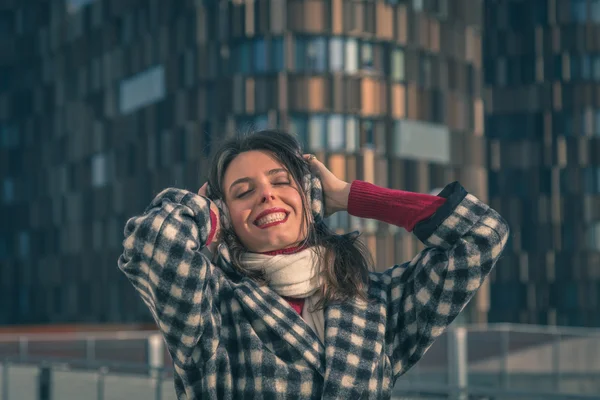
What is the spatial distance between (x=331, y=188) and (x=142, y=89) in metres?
38.4

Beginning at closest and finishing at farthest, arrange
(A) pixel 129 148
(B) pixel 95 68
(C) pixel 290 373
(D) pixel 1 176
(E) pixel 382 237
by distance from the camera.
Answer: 1. (C) pixel 290 373
2. (E) pixel 382 237
3. (A) pixel 129 148
4. (B) pixel 95 68
5. (D) pixel 1 176

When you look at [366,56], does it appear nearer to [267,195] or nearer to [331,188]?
[331,188]

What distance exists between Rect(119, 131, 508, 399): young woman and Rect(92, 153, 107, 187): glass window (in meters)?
40.8

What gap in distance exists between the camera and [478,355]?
19.3 metres

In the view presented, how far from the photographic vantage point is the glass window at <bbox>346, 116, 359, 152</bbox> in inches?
1428

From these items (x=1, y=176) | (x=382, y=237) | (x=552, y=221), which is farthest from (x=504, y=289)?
(x=1, y=176)

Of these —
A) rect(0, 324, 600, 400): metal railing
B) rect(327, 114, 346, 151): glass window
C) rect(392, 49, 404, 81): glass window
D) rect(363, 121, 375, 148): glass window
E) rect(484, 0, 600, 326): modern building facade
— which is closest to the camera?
rect(0, 324, 600, 400): metal railing

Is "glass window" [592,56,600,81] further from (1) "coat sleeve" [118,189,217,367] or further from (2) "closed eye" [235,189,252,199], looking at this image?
(1) "coat sleeve" [118,189,217,367]

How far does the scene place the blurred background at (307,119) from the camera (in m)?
36.4

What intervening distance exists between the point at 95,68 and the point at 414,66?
44.5 feet

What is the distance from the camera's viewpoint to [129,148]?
1663 inches

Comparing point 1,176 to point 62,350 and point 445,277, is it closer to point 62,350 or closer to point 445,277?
point 62,350

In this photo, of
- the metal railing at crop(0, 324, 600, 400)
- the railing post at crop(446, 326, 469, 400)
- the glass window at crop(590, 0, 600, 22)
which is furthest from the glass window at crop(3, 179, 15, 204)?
the railing post at crop(446, 326, 469, 400)

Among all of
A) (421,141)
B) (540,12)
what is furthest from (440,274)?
(540,12)
